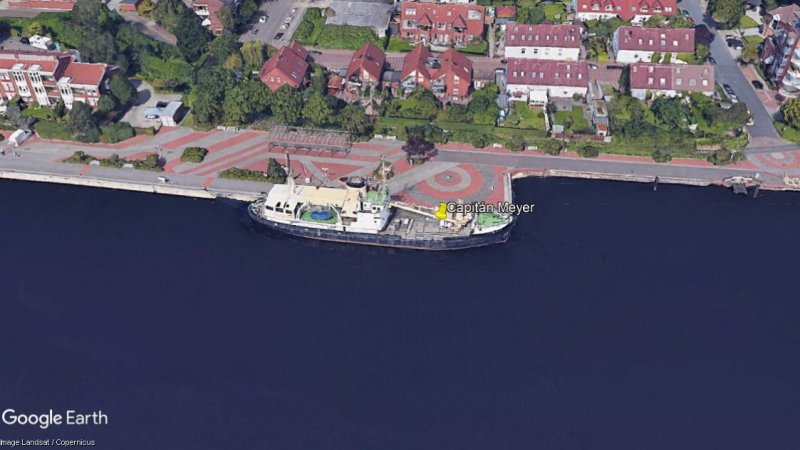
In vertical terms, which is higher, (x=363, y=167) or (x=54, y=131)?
(x=54, y=131)

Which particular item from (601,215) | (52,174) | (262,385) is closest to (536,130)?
(601,215)

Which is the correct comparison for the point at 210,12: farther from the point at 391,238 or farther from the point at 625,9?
the point at 625,9

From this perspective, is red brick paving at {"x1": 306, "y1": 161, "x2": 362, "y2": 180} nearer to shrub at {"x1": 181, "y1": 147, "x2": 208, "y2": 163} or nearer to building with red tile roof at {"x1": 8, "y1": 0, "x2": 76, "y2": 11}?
shrub at {"x1": 181, "y1": 147, "x2": 208, "y2": 163}

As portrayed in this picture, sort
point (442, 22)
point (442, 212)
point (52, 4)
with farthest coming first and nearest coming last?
point (52, 4)
point (442, 22)
point (442, 212)

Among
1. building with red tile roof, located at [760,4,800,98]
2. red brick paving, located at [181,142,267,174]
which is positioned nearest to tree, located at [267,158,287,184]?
red brick paving, located at [181,142,267,174]

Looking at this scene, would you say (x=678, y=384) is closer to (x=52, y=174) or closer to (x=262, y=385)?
(x=262, y=385)

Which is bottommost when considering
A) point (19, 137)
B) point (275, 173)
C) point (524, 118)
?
point (275, 173)

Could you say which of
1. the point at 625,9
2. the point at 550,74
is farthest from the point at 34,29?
the point at 625,9
